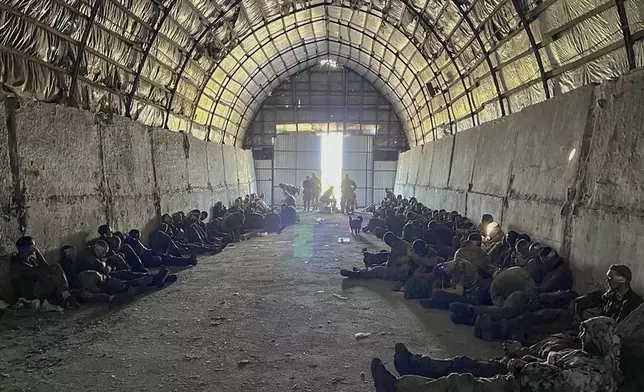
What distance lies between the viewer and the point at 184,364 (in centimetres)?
445

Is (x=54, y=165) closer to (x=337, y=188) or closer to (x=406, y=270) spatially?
(x=406, y=270)

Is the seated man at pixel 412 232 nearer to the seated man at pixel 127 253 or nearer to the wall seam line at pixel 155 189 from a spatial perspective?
the seated man at pixel 127 253

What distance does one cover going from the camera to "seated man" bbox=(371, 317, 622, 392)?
3.24 metres

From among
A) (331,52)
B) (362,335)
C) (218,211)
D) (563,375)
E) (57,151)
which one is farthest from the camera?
(331,52)

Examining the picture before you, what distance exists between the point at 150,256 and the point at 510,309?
659cm

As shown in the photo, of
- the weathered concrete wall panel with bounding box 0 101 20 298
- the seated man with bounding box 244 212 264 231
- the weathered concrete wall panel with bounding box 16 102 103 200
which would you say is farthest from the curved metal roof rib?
the seated man with bounding box 244 212 264 231

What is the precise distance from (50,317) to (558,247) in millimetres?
6738

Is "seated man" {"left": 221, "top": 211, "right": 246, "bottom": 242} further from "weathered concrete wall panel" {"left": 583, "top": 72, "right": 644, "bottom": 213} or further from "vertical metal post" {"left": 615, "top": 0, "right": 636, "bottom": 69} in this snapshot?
"vertical metal post" {"left": 615, "top": 0, "right": 636, "bottom": 69}

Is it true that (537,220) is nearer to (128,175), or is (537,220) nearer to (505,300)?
(505,300)

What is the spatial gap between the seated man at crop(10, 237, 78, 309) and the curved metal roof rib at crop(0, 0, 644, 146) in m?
2.70

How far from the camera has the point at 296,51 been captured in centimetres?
2073

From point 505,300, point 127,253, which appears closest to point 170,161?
point 127,253

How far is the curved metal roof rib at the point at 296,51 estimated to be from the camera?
7.58 metres

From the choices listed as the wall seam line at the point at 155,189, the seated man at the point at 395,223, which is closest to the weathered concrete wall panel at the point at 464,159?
the seated man at the point at 395,223
